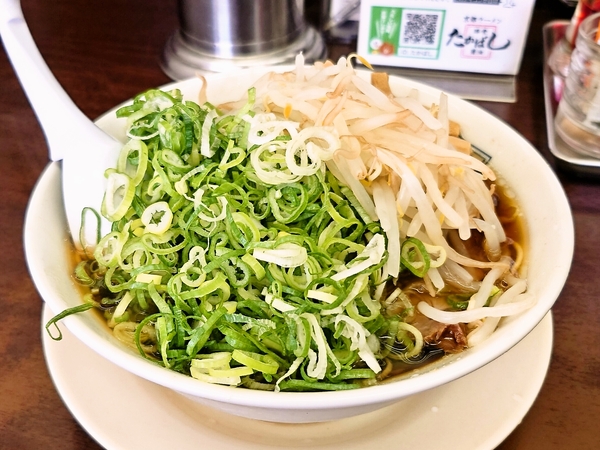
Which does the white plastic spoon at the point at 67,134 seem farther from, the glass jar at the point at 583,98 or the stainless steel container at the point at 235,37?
the glass jar at the point at 583,98

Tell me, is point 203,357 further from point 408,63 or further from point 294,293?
point 408,63

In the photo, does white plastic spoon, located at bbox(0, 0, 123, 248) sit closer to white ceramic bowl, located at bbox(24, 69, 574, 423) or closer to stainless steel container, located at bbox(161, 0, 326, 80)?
white ceramic bowl, located at bbox(24, 69, 574, 423)

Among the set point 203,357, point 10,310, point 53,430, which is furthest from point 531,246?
point 10,310

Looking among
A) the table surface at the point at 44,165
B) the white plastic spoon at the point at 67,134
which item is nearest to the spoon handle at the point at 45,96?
the white plastic spoon at the point at 67,134

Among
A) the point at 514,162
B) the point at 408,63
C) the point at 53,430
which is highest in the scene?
the point at 514,162

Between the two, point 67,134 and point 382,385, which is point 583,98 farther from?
point 67,134

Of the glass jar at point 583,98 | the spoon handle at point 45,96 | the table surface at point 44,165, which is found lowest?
the table surface at point 44,165

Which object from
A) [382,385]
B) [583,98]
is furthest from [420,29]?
[382,385]
